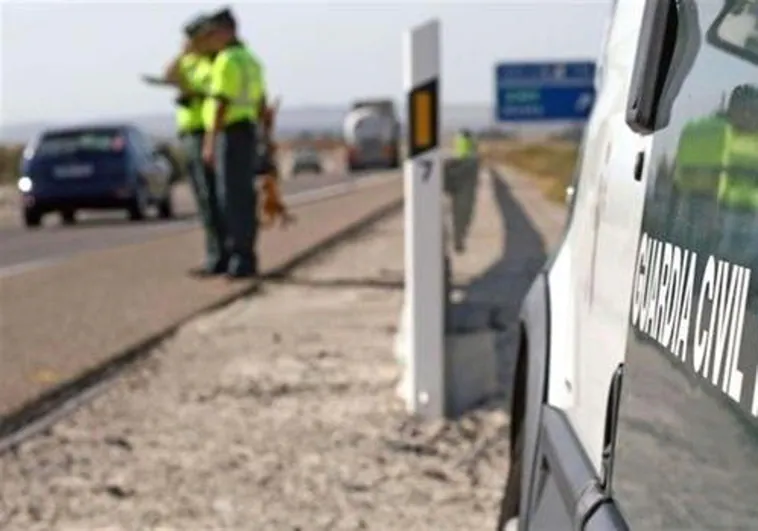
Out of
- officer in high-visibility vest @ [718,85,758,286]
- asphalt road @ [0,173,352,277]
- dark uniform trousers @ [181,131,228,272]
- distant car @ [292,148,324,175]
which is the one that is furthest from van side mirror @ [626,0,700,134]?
distant car @ [292,148,324,175]

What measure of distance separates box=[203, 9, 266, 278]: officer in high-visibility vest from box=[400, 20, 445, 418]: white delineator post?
594 centimetres

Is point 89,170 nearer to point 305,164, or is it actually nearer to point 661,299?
point 661,299

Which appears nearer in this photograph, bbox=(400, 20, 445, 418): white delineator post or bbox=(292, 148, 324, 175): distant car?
bbox=(400, 20, 445, 418): white delineator post

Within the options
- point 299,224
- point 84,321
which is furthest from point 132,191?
point 84,321

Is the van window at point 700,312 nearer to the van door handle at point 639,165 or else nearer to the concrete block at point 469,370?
the van door handle at point 639,165

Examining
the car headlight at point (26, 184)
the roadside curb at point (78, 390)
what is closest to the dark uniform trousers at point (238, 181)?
the roadside curb at point (78, 390)

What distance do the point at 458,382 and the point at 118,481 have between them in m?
1.74

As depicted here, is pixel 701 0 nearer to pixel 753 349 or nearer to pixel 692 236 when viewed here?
pixel 692 236

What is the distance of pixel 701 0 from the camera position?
3039mm

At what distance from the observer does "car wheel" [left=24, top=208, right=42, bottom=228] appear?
3153 cm

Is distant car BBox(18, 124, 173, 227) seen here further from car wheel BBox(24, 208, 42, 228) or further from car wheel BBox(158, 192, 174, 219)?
car wheel BBox(158, 192, 174, 219)

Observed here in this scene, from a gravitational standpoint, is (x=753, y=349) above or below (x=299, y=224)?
above

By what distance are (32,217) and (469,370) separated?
24.1m

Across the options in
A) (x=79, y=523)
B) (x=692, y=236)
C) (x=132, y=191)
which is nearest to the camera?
(x=692, y=236)
